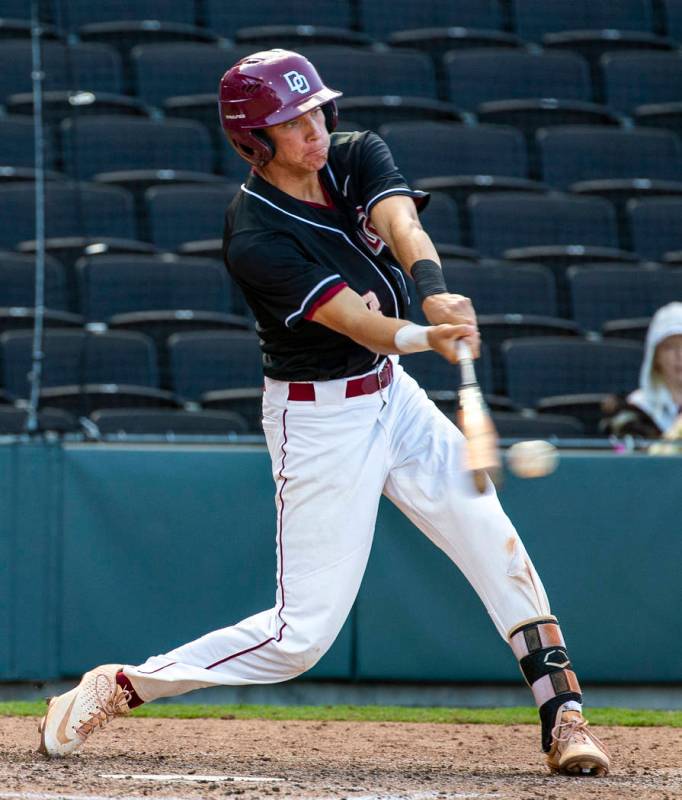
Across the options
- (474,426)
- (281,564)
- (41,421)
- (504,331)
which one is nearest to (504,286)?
(504,331)

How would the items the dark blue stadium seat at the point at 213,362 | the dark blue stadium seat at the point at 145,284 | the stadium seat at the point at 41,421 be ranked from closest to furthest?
the stadium seat at the point at 41,421
the dark blue stadium seat at the point at 213,362
the dark blue stadium seat at the point at 145,284

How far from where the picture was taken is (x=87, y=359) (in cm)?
593

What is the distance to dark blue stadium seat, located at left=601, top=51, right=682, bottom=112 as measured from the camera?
8.20 meters

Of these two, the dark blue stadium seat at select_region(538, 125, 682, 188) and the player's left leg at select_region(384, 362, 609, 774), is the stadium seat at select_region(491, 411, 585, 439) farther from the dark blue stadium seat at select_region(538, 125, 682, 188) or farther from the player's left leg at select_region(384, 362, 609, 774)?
the dark blue stadium seat at select_region(538, 125, 682, 188)

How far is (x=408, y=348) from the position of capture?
2943mm

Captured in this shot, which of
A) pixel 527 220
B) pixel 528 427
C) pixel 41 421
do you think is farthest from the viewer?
pixel 527 220

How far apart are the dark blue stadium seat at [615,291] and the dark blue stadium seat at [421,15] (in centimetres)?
262

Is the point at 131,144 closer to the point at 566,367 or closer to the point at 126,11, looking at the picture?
the point at 126,11

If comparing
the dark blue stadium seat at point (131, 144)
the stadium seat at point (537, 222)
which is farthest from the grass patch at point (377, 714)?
the dark blue stadium seat at point (131, 144)

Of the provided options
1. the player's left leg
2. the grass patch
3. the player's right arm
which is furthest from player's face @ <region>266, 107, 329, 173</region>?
the grass patch

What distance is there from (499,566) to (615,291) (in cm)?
370

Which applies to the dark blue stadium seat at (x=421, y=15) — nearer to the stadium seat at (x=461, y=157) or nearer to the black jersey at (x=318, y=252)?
the stadium seat at (x=461, y=157)

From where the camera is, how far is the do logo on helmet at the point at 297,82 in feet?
10.4

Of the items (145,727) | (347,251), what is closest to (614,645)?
(145,727)
